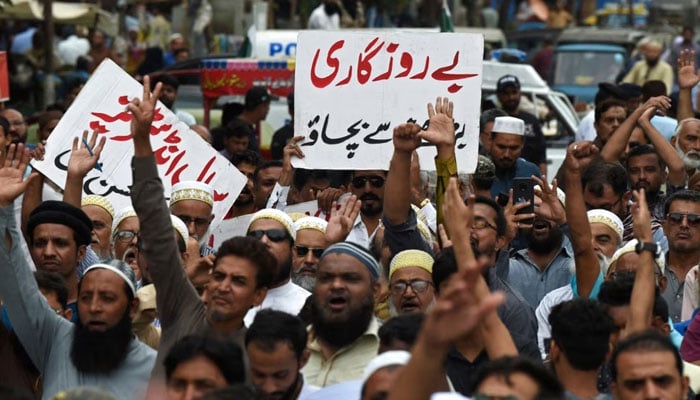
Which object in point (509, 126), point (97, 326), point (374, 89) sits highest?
point (374, 89)

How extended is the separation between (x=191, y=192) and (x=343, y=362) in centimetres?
291

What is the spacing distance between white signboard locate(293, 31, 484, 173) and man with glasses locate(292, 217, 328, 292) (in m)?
0.84

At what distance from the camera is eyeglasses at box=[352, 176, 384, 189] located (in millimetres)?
10055

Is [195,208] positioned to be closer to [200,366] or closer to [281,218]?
[281,218]

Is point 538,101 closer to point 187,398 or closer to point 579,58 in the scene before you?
point 579,58

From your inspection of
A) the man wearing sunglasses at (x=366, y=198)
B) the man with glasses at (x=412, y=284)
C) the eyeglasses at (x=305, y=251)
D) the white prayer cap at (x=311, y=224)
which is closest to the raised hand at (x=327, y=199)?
the man wearing sunglasses at (x=366, y=198)

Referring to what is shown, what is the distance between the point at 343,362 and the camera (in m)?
7.14

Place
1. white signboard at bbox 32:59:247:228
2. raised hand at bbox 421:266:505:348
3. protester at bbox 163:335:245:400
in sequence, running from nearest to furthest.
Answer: raised hand at bbox 421:266:505:348
protester at bbox 163:335:245:400
white signboard at bbox 32:59:247:228

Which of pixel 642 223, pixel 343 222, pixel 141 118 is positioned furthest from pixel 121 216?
pixel 642 223

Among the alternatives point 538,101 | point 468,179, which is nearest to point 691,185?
point 468,179

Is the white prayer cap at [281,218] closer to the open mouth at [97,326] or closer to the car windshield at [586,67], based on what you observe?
the open mouth at [97,326]

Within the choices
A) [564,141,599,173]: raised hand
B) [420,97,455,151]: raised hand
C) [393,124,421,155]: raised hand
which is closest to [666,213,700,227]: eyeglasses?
[564,141,599,173]: raised hand

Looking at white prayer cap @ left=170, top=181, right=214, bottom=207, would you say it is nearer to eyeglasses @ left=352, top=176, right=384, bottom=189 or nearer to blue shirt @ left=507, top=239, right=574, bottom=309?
eyeglasses @ left=352, top=176, right=384, bottom=189

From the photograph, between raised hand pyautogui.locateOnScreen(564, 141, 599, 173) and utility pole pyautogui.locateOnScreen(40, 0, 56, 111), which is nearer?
raised hand pyautogui.locateOnScreen(564, 141, 599, 173)
